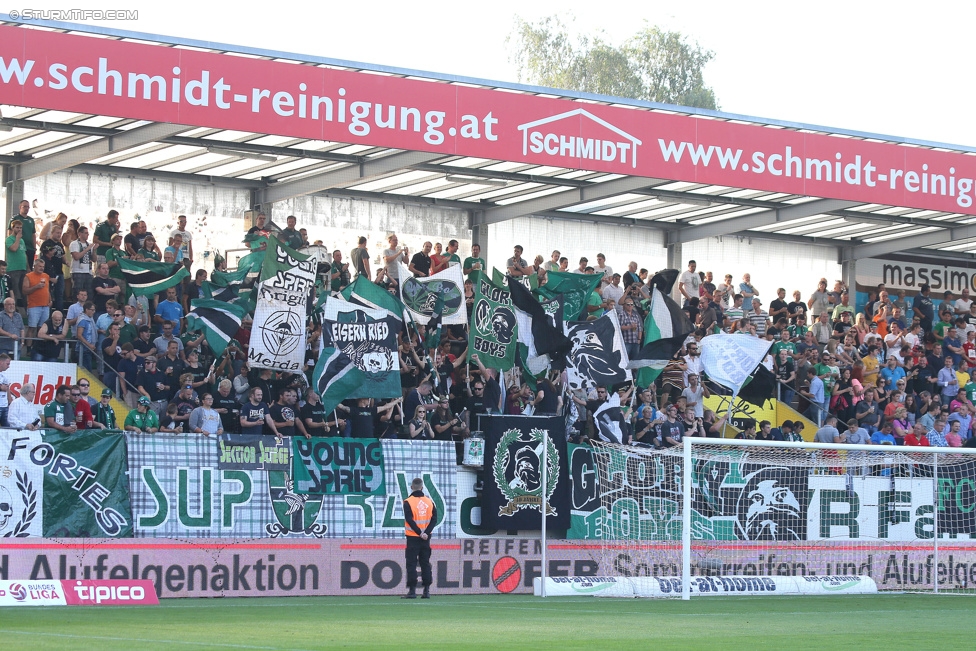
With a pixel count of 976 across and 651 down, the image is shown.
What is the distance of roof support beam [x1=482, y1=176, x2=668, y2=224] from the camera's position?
89.6ft

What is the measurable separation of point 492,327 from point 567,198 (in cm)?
579

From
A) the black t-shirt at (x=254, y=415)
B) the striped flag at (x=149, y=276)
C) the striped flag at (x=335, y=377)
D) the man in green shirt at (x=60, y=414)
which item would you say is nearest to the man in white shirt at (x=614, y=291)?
the striped flag at (x=335, y=377)

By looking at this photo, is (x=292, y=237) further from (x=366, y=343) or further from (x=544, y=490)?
(x=544, y=490)

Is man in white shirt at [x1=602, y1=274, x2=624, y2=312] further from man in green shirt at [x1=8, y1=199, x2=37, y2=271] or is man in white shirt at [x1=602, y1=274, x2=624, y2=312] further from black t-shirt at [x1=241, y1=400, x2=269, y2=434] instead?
man in green shirt at [x1=8, y1=199, x2=37, y2=271]

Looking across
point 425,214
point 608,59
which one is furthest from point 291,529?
point 608,59

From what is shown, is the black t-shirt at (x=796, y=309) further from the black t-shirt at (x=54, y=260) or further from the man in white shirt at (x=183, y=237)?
the black t-shirt at (x=54, y=260)

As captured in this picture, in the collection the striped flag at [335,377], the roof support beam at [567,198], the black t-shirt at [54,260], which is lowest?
the striped flag at [335,377]

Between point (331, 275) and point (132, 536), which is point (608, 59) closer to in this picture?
point (331, 275)

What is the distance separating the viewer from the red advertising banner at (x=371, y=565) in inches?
731

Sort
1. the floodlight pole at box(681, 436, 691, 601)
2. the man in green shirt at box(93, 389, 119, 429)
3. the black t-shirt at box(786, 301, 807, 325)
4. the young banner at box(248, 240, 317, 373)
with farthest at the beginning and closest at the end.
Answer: the black t-shirt at box(786, 301, 807, 325), the young banner at box(248, 240, 317, 373), the man in green shirt at box(93, 389, 119, 429), the floodlight pole at box(681, 436, 691, 601)

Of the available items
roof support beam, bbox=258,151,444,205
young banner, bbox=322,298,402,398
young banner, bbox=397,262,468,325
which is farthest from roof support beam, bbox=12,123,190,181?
young banner, bbox=397,262,468,325

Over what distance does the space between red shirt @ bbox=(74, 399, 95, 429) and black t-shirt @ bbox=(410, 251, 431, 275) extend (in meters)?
7.24

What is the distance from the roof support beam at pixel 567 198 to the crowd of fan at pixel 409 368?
1.52 metres

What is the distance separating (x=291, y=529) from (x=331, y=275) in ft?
19.0
